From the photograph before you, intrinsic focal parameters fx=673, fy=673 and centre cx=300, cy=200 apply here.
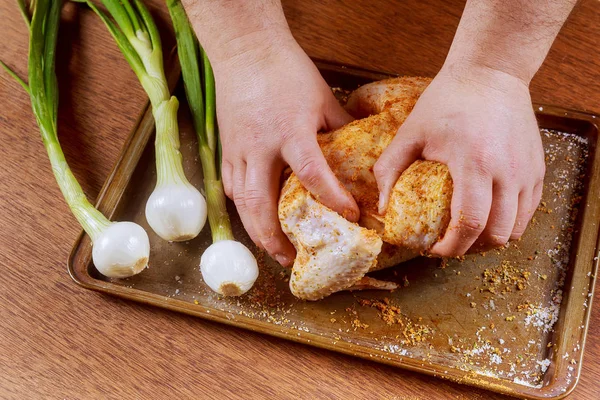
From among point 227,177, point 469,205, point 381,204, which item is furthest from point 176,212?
point 469,205

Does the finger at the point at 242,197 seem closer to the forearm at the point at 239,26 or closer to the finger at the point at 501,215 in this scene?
the forearm at the point at 239,26

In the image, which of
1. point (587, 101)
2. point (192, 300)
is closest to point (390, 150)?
point (192, 300)

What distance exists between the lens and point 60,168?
5.55 feet

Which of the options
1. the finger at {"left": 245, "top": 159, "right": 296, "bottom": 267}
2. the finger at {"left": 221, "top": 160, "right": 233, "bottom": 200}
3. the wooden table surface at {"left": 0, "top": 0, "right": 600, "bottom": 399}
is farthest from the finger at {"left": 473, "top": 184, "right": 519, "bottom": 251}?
the finger at {"left": 221, "top": 160, "right": 233, "bottom": 200}

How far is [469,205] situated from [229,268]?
1.77 ft

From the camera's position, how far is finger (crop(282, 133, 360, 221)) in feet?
4.60

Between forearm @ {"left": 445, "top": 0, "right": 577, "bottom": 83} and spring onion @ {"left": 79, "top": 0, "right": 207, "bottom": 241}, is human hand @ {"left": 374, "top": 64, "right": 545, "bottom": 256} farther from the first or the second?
spring onion @ {"left": 79, "top": 0, "right": 207, "bottom": 241}

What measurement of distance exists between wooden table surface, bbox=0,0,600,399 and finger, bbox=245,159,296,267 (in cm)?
23

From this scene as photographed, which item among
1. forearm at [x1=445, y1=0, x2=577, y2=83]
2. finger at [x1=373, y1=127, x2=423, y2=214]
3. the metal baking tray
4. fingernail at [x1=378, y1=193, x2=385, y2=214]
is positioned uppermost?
forearm at [x1=445, y1=0, x2=577, y2=83]

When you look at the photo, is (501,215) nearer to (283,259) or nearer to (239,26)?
(283,259)

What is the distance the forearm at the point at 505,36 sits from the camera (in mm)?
1435

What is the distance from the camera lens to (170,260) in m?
1.62

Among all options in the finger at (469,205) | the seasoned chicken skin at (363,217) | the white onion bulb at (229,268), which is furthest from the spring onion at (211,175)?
the finger at (469,205)

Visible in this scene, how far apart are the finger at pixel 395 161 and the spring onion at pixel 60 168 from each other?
564 millimetres
